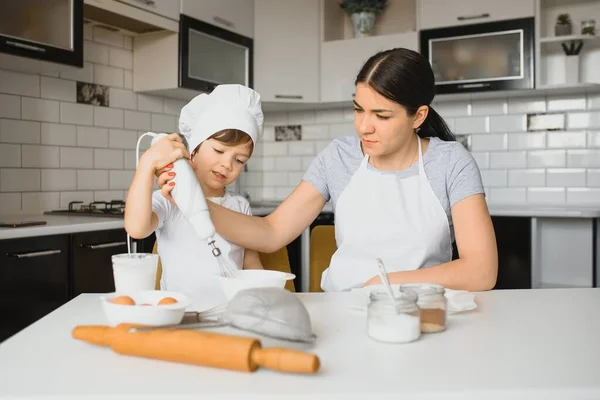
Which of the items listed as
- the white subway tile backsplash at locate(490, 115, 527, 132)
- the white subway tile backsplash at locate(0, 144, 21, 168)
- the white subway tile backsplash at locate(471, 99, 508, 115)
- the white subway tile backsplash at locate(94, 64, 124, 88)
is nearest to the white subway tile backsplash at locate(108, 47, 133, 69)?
the white subway tile backsplash at locate(94, 64, 124, 88)

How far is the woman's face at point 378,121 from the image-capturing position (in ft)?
5.33

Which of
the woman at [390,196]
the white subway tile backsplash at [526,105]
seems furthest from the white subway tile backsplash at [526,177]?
the woman at [390,196]

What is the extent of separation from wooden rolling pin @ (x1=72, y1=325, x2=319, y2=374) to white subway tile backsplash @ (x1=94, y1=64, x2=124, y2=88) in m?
2.54

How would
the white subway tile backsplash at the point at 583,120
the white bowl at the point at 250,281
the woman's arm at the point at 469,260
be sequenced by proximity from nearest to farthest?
the white bowl at the point at 250,281
the woman's arm at the point at 469,260
the white subway tile backsplash at the point at 583,120

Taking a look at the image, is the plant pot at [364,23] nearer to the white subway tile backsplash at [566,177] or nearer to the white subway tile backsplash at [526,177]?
the white subway tile backsplash at [526,177]

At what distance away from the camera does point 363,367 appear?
32.4 inches

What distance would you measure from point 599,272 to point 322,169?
6.92ft

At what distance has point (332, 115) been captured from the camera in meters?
4.21

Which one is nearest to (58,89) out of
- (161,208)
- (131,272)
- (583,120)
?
(161,208)

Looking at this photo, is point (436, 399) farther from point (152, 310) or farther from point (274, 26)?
point (274, 26)

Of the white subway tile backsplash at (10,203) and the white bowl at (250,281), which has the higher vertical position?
the white subway tile backsplash at (10,203)

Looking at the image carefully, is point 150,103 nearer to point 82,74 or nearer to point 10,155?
point 82,74

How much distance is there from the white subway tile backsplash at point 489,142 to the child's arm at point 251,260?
7.84ft

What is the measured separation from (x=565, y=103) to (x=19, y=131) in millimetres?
2932
